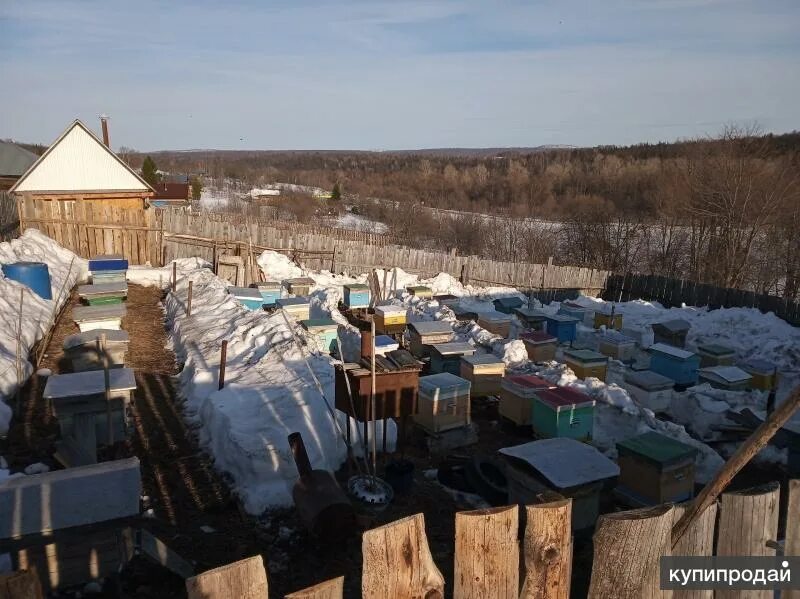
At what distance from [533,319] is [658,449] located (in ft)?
30.2

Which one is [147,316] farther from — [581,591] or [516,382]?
[581,591]

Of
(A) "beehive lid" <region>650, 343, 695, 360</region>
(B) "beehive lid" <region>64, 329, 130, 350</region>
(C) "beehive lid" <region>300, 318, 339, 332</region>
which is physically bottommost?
(A) "beehive lid" <region>650, 343, 695, 360</region>

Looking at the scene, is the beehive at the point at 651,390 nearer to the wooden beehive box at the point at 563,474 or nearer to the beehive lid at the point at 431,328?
the beehive lid at the point at 431,328

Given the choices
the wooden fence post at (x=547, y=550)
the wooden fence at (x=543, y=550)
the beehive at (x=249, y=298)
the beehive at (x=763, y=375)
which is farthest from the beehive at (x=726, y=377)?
the wooden fence post at (x=547, y=550)

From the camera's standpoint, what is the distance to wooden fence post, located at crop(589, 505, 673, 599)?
1.94 metres

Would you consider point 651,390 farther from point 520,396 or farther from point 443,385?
point 443,385

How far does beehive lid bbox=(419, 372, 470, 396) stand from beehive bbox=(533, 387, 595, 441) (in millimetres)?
1160

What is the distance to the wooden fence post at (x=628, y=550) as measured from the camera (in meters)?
1.94

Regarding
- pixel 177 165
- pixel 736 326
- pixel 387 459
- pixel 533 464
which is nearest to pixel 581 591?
pixel 533 464

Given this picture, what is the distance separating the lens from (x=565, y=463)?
612 cm

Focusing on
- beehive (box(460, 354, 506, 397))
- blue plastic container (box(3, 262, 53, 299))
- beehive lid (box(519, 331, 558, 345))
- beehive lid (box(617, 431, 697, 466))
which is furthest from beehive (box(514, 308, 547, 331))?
blue plastic container (box(3, 262, 53, 299))

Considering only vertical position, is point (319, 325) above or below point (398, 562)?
below

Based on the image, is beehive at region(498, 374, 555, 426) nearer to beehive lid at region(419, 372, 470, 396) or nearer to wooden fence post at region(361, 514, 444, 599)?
beehive lid at region(419, 372, 470, 396)

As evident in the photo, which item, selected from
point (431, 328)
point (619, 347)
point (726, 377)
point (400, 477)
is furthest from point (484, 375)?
point (726, 377)
